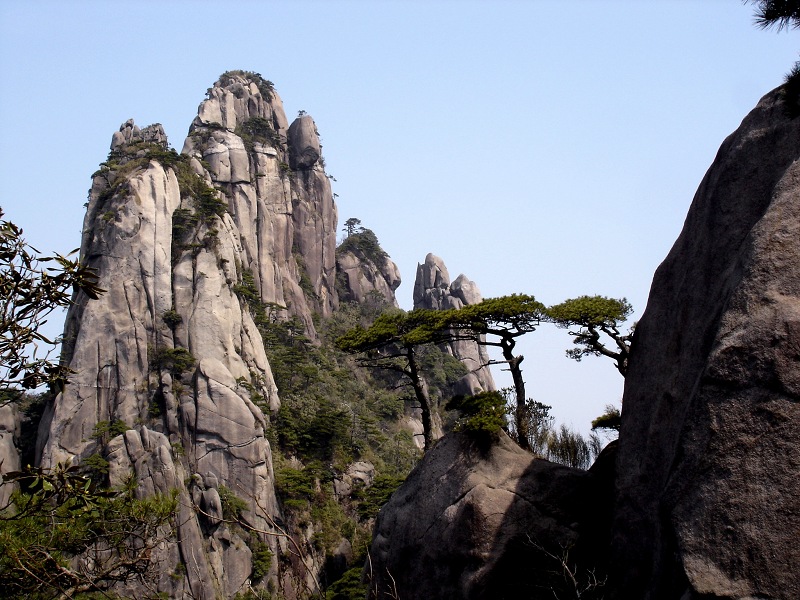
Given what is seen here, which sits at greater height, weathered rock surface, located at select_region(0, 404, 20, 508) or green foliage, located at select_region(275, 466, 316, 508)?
weathered rock surface, located at select_region(0, 404, 20, 508)

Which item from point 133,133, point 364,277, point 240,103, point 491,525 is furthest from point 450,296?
point 491,525

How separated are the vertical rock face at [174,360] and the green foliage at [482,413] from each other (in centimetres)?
2236

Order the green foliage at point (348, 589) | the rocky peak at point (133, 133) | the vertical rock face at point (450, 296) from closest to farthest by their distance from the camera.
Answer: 1. the green foliage at point (348, 589)
2. the rocky peak at point (133, 133)
3. the vertical rock face at point (450, 296)

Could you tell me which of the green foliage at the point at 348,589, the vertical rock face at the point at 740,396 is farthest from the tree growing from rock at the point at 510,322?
the green foliage at the point at 348,589

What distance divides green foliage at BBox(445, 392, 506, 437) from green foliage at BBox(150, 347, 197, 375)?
111 feet

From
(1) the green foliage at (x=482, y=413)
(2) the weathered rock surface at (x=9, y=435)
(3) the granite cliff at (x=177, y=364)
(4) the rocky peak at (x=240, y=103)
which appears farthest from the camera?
(4) the rocky peak at (x=240, y=103)

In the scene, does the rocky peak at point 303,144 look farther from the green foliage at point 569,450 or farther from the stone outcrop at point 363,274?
the green foliage at point 569,450

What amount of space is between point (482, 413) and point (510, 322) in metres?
2.55

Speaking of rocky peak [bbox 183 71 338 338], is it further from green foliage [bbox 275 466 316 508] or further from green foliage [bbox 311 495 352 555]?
green foliage [bbox 311 495 352 555]

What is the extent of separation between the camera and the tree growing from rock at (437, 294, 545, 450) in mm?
18438

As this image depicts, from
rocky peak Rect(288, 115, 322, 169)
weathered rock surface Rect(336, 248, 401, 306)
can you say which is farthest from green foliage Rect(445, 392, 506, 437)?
weathered rock surface Rect(336, 248, 401, 306)

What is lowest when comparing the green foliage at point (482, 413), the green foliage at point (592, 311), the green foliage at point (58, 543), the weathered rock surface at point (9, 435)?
the green foliage at point (58, 543)

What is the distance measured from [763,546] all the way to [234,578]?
37.1m

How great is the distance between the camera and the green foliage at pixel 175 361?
4909 cm
